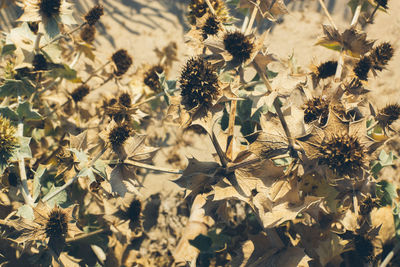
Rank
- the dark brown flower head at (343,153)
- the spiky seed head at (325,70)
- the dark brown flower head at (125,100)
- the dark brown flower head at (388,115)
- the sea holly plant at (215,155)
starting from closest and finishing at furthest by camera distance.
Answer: the dark brown flower head at (343,153)
the sea holly plant at (215,155)
the dark brown flower head at (388,115)
the spiky seed head at (325,70)
the dark brown flower head at (125,100)

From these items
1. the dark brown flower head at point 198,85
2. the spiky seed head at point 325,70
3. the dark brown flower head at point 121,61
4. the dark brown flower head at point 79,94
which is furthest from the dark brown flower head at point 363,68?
the dark brown flower head at point 79,94

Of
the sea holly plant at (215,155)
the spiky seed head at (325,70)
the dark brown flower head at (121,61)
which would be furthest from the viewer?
the dark brown flower head at (121,61)

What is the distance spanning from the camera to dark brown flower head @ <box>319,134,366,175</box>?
1.09 m

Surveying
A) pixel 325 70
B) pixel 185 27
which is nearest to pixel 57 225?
pixel 325 70

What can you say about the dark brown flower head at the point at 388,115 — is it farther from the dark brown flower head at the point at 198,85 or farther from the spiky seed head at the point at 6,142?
the spiky seed head at the point at 6,142

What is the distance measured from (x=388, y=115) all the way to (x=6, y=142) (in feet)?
6.19

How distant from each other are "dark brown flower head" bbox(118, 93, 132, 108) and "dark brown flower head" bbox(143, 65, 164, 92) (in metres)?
0.21

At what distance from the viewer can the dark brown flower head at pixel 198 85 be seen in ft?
3.89

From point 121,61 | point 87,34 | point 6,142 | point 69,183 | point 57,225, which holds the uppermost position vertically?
point 87,34

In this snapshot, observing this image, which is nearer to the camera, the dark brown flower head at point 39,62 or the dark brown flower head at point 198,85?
the dark brown flower head at point 198,85

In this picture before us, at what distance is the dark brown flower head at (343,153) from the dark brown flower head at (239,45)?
50 centimetres

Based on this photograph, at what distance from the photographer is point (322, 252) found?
1576mm

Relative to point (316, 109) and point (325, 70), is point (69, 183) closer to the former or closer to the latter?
point (316, 109)

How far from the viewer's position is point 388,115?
1439 millimetres
